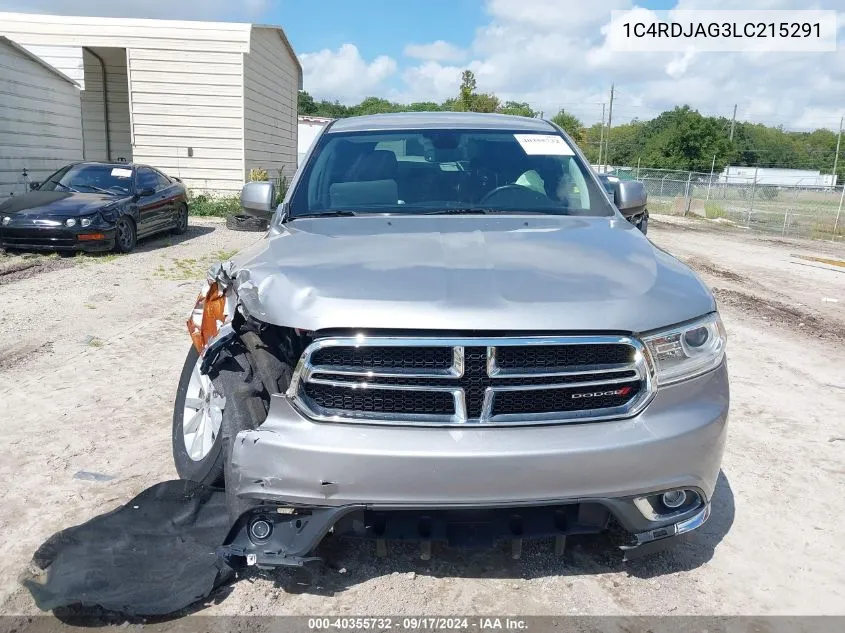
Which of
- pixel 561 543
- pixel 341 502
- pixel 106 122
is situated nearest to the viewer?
pixel 341 502

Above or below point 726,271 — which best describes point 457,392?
above

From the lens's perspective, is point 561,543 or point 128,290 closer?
point 561,543

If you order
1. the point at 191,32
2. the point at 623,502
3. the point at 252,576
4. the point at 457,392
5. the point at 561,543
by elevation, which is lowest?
the point at 252,576

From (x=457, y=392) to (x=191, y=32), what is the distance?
18.8 meters

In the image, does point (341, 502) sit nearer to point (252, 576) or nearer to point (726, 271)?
point (252, 576)

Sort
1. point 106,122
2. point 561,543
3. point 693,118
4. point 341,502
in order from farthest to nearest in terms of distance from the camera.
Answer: point 693,118, point 106,122, point 561,543, point 341,502

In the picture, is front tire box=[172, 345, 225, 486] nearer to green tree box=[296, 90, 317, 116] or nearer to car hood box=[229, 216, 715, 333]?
car hood box=[229, 216, 715, 333]

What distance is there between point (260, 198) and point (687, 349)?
102 inches

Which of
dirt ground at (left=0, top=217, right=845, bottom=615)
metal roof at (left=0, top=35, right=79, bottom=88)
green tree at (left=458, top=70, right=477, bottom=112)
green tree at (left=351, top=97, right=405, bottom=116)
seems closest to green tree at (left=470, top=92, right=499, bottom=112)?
green tree at (left=458, top=70, right=477, bottom=112)

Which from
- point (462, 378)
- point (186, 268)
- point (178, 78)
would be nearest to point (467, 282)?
point (462, 378)

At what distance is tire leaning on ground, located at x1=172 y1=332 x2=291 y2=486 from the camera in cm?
241

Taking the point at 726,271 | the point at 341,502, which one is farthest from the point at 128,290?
the point at 726,271

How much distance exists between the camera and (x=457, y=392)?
2.30 m

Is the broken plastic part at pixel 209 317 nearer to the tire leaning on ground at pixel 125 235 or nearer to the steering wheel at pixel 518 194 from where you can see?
the steering wheel at pixel 518 194
